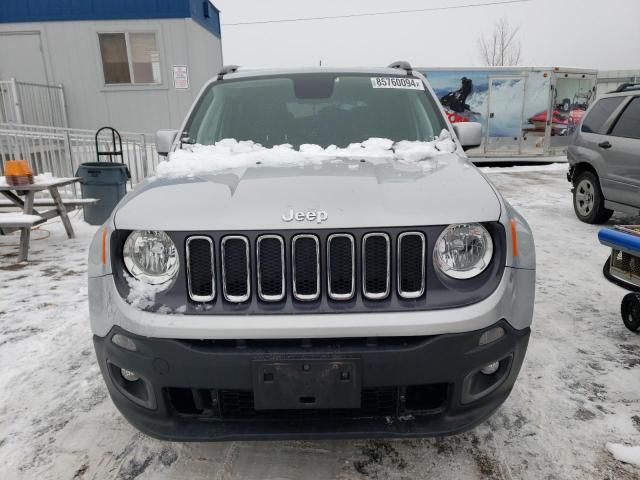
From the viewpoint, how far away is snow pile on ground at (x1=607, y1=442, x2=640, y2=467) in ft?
7.25

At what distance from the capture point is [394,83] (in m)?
3.32

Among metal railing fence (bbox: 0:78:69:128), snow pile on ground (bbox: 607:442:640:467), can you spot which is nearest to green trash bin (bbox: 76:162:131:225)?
metal railing fence (bbox: 0:78:69:128)

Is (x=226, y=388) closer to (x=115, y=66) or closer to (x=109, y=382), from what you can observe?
(x=109, y=382)

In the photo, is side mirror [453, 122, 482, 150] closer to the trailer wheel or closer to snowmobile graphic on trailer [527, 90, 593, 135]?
the trailer wheel

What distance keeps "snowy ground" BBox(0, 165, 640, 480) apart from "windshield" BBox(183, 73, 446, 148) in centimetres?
170

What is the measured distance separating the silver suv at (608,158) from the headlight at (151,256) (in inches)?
247

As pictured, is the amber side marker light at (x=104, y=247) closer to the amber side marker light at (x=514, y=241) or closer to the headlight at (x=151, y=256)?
the headlight at (x=151, y=256)

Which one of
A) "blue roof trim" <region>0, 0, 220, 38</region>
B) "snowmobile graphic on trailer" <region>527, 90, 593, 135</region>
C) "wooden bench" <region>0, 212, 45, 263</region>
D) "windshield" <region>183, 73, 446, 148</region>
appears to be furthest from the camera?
"snowmobile graphic on trailer" <region>527, 90, 593, 135</region>

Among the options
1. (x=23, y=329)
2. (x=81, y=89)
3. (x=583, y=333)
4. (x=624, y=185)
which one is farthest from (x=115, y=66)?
(x=583, y=333)

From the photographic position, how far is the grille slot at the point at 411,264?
1.83 meters

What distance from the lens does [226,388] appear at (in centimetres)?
179

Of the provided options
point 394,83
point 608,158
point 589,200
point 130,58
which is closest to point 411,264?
point 394,83

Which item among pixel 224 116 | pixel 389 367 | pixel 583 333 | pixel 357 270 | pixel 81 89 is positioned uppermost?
pixel 81 89

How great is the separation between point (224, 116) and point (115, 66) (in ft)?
35.4
